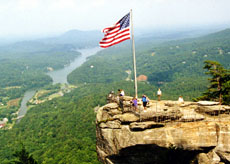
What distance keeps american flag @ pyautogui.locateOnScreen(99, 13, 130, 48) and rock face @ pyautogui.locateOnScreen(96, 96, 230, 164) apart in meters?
7.60

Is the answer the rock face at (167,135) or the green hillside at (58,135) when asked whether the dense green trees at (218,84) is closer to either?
the rock face at (167,135)

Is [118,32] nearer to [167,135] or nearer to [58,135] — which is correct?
[167,135]

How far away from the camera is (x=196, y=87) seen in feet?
405

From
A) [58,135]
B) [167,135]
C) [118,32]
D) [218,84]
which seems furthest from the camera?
[58,135]

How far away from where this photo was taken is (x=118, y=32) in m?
21.6

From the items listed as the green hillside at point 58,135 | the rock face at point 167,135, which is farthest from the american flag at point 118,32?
the green hillside at point 58,135

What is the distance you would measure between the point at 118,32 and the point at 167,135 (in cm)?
1248

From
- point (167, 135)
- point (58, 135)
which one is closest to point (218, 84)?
point (167, 135)

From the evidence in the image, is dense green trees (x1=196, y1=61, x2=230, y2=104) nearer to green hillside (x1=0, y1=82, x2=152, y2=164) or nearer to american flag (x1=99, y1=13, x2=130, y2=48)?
american flag (x1=99, y1=13, x2=130, y2=48)

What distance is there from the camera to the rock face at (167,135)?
18.0m

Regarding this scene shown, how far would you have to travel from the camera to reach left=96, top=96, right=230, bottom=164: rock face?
17953mm

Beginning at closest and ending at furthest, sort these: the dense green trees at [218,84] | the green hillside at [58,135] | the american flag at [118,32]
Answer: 1. the american flag at [118,32]
2. the dense green trees at [218,84]
3. the green hillside at [58,135]

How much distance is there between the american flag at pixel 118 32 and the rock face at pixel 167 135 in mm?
7596

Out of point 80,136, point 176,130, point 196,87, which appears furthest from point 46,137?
point 196,87
